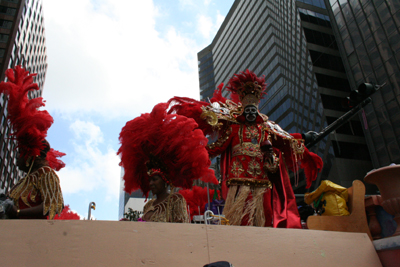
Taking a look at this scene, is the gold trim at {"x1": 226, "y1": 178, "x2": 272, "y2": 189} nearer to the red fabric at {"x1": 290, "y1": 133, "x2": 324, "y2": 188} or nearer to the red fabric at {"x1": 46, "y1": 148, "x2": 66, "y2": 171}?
the red fabric at {"x1": 290, "y1": 133, "x2": 324, "y2": 188}

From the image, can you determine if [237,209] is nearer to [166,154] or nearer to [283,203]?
[283,203]

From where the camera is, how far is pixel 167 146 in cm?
416

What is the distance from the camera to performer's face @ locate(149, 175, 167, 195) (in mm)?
4188

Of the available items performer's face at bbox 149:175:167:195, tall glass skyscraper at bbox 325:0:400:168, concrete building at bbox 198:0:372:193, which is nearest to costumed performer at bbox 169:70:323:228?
performer's face at bbox 149:175:167:195

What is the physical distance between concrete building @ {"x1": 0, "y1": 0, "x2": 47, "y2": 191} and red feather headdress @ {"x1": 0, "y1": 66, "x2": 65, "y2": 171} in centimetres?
3604

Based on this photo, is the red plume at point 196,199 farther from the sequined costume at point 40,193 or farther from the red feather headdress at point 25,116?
the red feather headdress at point 25,116

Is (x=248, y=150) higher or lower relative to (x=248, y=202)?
higher

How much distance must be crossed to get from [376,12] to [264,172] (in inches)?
956

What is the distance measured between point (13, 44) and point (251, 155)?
45.5 meters

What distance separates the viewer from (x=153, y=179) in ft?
13.8

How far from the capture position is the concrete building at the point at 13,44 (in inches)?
1554

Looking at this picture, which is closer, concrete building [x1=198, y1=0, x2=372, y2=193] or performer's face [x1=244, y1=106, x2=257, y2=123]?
performer's face [x1=244, y1=106, x2=257, y2=123]

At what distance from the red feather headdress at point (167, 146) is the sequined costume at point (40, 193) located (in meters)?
0.94

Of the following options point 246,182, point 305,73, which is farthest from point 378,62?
point 246,182
